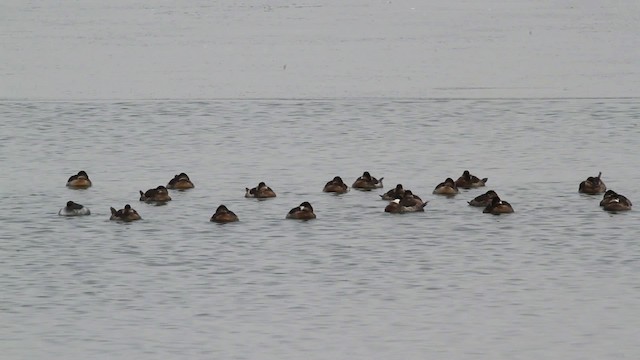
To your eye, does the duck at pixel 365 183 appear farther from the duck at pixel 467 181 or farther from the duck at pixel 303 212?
the duck at pixel 303 212

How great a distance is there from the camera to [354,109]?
1166 inches

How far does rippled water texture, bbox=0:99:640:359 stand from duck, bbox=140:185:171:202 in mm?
127

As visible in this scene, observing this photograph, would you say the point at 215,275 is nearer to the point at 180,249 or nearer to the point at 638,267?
the point at 180,249

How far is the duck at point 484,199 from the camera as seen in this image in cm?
1930

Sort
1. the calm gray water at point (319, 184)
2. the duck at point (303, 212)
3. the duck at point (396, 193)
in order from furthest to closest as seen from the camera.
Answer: the duck at point (396, 193), the duck at point (303, 212), the calm gray water at point (319, 184)

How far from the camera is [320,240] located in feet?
57.8

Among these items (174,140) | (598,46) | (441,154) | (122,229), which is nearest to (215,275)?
(122,229)

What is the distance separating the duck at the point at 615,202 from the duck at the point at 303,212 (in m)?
3.76

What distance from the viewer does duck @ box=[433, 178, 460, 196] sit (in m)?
20.4

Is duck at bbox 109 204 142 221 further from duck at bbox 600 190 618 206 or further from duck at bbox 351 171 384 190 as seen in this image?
duck at bbox 600 190 618 206

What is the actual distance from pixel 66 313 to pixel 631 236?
7103 millimetres

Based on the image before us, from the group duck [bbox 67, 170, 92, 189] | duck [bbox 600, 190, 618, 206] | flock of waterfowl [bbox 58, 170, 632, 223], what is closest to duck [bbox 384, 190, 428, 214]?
flock of waterfowl [bbox 58, 170, 632, 223]

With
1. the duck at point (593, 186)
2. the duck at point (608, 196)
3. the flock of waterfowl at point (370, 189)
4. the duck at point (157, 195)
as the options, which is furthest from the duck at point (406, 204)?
the duck at point (157, 195)

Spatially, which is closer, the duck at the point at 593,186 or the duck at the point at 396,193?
the duck at the point at 396,193
